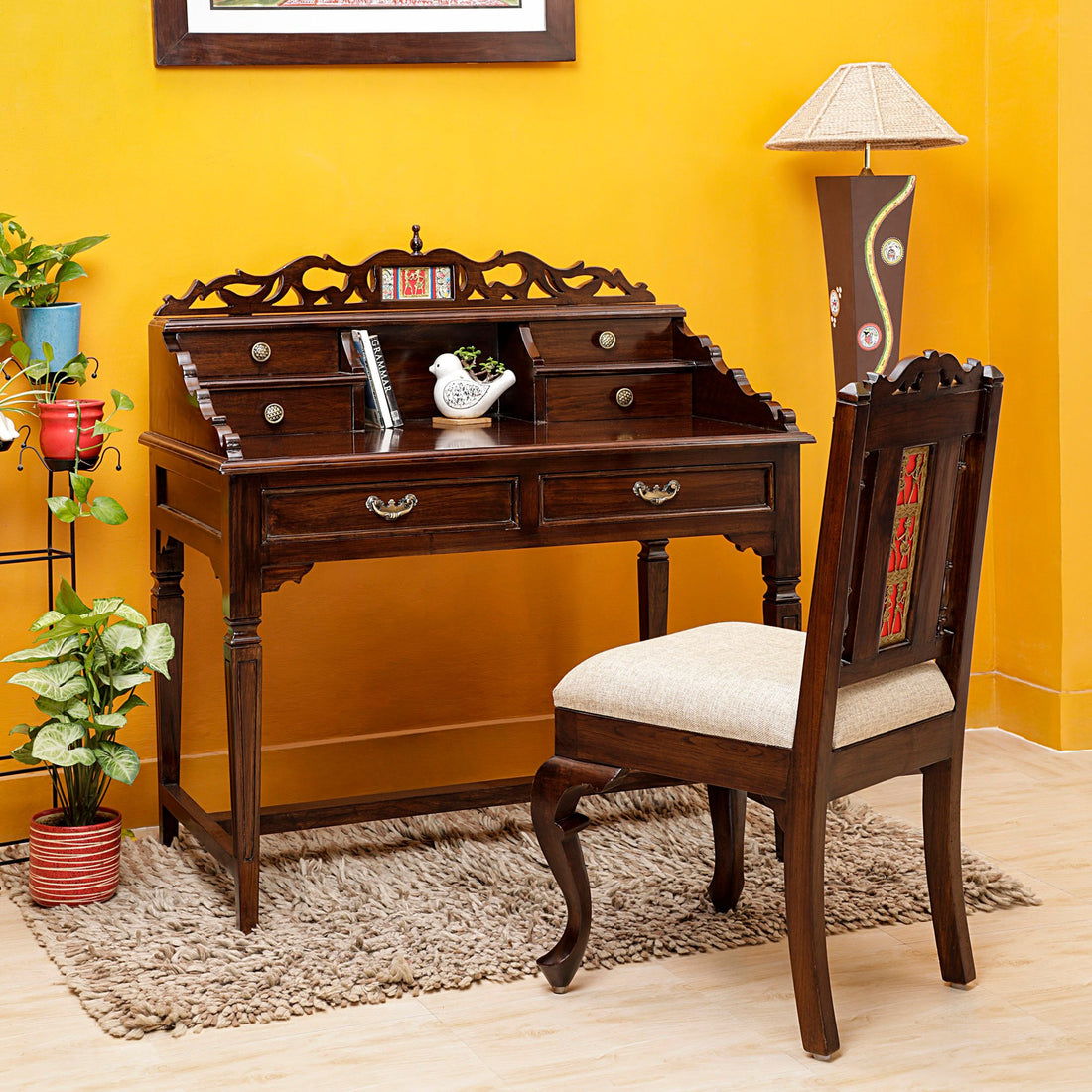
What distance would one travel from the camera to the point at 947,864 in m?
2.31

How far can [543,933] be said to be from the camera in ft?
8.40

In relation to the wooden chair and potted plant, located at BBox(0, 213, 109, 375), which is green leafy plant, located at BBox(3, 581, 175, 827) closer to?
potted plant, located at BBox(0, 213, 109, 375)

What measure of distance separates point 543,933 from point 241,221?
1.60 meters

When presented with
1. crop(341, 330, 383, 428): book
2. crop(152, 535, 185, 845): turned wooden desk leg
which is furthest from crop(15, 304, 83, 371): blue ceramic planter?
crop(341, 330, 383, 428): book

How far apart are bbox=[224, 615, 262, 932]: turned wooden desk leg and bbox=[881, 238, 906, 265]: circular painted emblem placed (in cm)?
166

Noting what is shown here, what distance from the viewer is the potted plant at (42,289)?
2797 mm

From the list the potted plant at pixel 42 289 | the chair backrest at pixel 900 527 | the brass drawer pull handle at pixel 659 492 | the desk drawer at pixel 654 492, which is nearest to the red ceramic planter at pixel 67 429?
the potted plant at pixel 42 289

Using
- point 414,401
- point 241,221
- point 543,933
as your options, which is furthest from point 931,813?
point 241,221

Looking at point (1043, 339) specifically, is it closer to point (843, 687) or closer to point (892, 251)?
point (892, 251)

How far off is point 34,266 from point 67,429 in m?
0.32

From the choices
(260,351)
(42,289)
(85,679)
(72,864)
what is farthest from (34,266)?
(72,864)

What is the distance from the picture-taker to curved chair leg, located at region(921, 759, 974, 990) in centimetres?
231

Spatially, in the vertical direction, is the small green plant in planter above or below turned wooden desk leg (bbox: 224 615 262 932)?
above

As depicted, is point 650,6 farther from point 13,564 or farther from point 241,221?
point 13,564
